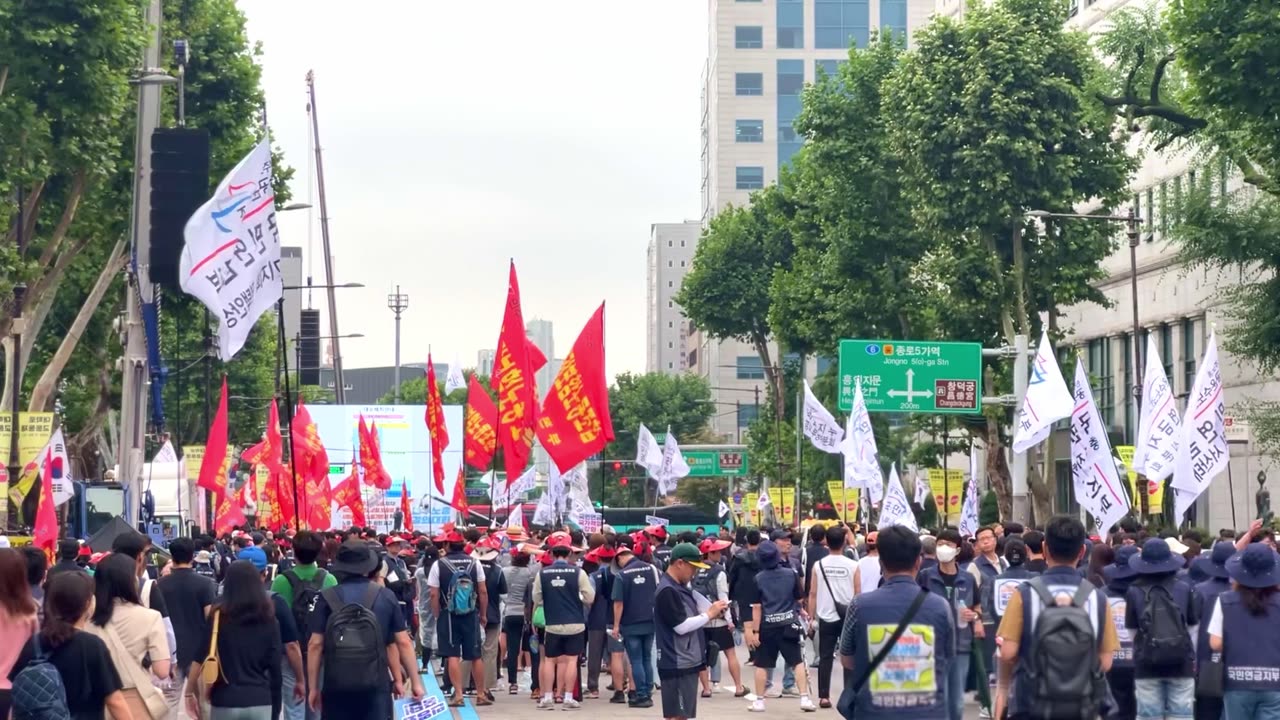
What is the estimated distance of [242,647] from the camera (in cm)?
1146

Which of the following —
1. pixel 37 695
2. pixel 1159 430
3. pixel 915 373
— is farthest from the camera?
pixel 915 373

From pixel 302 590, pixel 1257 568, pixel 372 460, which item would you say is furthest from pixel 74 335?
pixel 1257 568

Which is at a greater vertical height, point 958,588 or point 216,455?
point 216,455

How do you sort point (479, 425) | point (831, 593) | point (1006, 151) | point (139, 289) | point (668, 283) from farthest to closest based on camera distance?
point (668, 283), point (1006, 151), point (479, 425), point (139, 289), point (831, 593)

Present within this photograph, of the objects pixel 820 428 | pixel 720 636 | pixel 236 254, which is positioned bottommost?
pixel 720 636

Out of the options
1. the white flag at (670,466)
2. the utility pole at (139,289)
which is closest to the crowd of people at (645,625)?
the utility pole at (139,289)

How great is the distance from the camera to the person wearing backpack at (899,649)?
9047 mm

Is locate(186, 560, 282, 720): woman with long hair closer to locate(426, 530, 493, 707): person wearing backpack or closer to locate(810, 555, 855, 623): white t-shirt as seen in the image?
locate(810, 555, 855, 623): white t-shirt

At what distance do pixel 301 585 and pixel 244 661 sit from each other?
2095mm

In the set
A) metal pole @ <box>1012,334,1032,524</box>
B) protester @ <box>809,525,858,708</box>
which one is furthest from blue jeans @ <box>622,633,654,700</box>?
metal pole @ <box>1012,334,1032,524</box>

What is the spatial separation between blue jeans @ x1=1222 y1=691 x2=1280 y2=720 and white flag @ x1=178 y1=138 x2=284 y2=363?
9.97 metres

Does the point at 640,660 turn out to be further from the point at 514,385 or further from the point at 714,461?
the point at 714,461

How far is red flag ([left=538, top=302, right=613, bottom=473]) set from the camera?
24.9 metres

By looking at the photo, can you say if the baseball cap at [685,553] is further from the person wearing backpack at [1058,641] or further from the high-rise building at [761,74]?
the high-rise building at [761,74]
